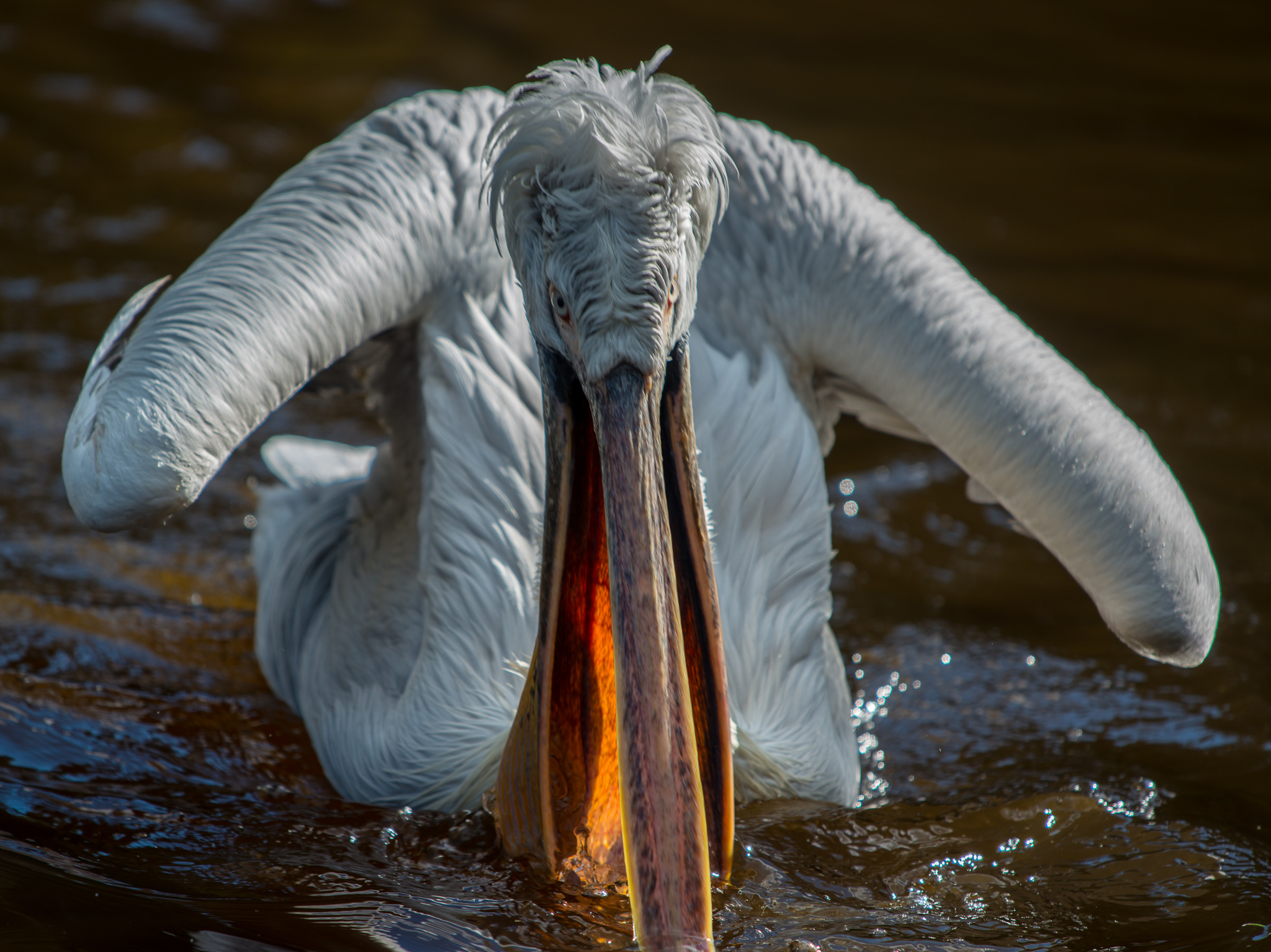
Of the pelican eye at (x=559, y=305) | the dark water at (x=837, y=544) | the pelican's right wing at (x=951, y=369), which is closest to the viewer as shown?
the pelican eye at (x=559, y=305)

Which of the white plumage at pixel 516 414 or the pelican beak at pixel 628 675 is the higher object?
the white plumage at pixel 516 414

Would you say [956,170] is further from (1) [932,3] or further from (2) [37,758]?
(2) [37,758]

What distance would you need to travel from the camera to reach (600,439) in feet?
6.49

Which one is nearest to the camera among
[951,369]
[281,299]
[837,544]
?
[281,299]

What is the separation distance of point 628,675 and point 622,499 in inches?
9.4

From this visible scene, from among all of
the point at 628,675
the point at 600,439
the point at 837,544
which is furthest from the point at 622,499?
the point at 837,544

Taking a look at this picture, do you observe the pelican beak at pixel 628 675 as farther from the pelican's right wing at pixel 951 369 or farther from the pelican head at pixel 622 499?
the pelican's right wing at pixel 951 369

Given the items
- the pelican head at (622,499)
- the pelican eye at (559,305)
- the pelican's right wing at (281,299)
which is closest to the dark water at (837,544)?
the pelican head at (622,499)

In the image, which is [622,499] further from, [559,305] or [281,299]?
[281,299]

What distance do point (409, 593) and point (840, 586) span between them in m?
1.47

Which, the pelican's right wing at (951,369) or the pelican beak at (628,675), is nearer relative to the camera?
the pelican beak at (628,675)

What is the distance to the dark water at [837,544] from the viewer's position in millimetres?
2316

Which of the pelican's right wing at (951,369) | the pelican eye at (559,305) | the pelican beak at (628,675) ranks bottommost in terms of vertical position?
the pelican beak at (628,675)

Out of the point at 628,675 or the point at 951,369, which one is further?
the point at 951,369
